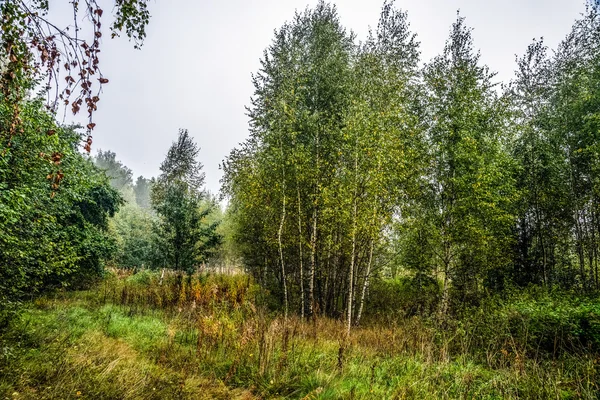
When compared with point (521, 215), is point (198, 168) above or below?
above

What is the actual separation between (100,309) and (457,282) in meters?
14.9

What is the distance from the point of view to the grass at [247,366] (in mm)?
4207

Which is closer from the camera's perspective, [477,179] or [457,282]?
[477,179]

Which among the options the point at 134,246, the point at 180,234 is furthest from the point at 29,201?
the point at 134,246

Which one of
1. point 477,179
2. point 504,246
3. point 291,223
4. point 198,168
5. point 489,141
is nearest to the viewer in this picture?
point 477,179

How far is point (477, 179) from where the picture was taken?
1160 centimetres

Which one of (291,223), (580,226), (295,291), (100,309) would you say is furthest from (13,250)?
(580,226)

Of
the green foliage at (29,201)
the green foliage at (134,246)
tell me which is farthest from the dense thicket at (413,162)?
the green foliage at (29,201)

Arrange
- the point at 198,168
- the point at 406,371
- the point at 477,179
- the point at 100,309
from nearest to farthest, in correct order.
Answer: the point at 406,371, the point at 100,309, the point at 477,179, the point at 198,168

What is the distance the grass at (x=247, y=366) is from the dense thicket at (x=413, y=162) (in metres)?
4.15

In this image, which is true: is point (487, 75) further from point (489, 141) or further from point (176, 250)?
point (176, 250)

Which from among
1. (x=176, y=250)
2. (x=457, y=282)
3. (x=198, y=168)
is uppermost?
(x=198, y=168)

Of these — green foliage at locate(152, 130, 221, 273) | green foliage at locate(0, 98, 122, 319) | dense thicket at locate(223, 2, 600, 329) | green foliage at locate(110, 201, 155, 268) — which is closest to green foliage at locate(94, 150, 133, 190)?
green foliage at locate(110, 201, 155, 268)

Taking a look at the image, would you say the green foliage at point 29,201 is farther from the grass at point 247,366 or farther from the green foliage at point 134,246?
the green foliage at point 134,246
